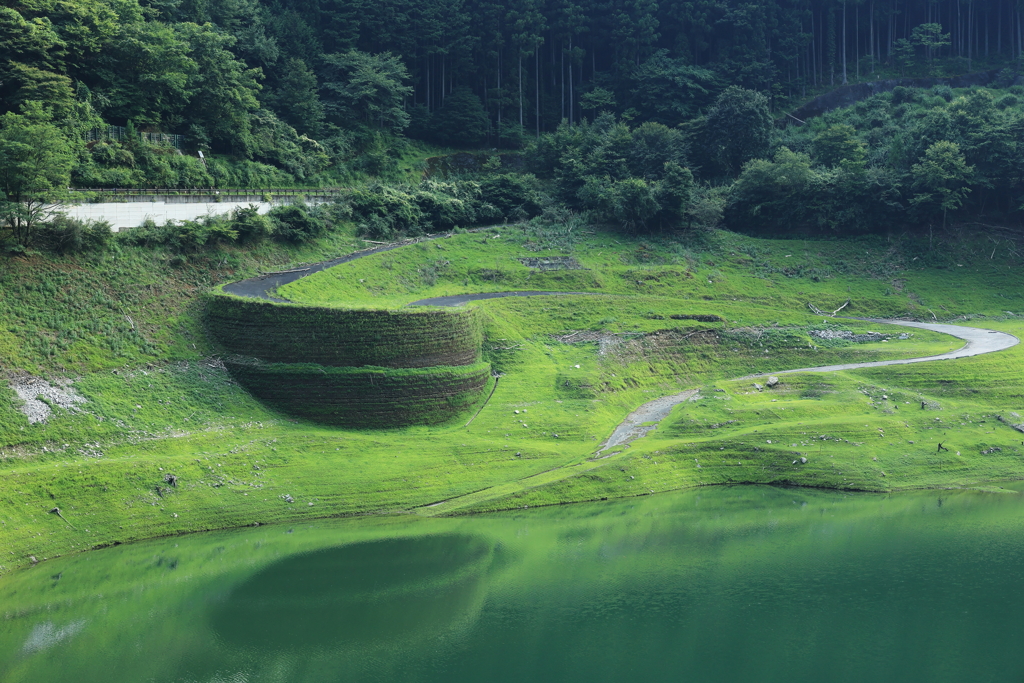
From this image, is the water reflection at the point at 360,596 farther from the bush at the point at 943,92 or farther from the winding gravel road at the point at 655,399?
the bush at the point at 943,92

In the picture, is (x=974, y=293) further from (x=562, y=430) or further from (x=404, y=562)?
(x=404, y=562)

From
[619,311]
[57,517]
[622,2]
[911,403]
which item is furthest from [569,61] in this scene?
[57,517]

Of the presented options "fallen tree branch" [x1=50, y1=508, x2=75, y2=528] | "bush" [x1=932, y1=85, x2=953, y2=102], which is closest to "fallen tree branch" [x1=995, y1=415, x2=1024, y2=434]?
"fallen tree branch" [x1=50, y1=508, x2=75, y2=528]

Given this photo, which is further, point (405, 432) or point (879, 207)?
point (879, 207)

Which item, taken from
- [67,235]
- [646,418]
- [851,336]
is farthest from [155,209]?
[851,336]

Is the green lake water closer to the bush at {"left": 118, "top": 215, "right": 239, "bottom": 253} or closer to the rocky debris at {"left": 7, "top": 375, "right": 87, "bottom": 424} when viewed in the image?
the rocky debris at {"left": 7, "top": 375, "right": 87, "bottom": 424}

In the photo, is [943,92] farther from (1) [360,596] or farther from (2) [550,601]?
(1) [360,596]
